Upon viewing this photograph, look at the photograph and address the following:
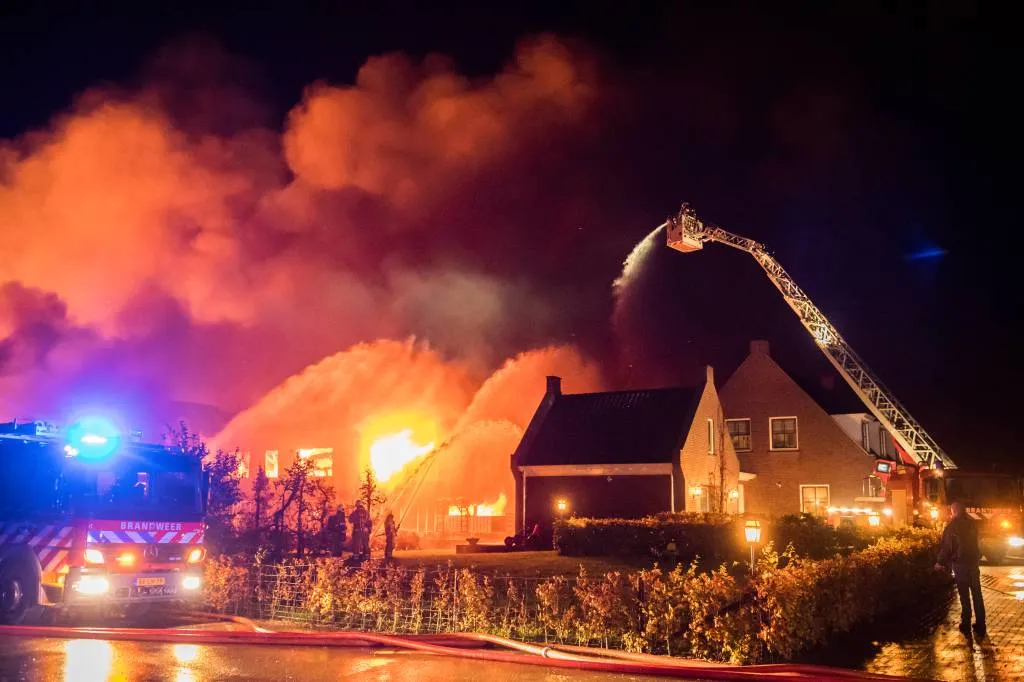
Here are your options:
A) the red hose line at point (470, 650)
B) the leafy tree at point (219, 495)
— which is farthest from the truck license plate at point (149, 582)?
the leafy tree at point (219, 495)

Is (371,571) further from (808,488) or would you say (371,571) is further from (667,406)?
(808,488)

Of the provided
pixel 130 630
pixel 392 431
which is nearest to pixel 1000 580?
pixel 130 630

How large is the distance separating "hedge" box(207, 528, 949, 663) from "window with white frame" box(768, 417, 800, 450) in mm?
24895

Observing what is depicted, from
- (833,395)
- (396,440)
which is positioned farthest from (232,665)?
(396,440)

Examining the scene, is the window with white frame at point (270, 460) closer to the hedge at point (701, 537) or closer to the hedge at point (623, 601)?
the hedge at point (701, 537)

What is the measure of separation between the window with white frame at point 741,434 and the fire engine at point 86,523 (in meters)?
32.7

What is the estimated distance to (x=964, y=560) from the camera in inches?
535

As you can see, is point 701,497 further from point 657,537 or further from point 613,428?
point 657,537

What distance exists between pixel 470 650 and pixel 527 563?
13578mm

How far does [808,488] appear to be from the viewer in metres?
41.1

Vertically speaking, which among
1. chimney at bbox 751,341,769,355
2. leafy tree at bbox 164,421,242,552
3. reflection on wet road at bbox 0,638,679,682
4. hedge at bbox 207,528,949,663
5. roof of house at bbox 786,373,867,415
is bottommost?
reflection on wet road at bbox 0,638,679,682

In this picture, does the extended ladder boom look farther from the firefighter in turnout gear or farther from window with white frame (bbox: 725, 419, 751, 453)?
the firefighter in turnout gear

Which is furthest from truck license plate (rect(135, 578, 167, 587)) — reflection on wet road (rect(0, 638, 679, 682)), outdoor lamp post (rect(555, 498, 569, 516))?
outdoor lamp post (rect(555, 498, 569, 516))

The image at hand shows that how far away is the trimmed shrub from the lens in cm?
2584
